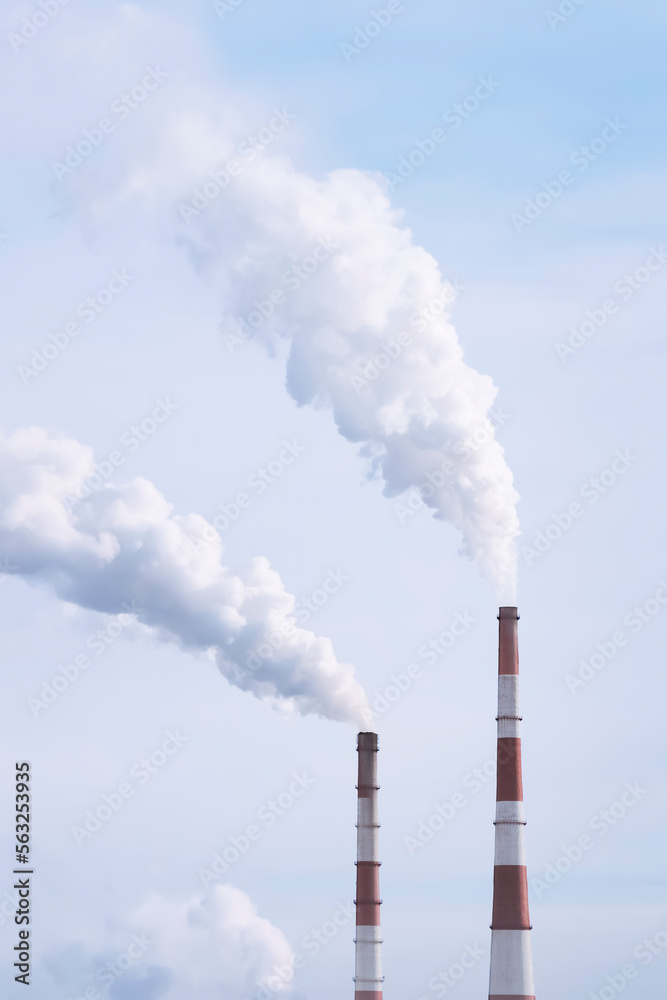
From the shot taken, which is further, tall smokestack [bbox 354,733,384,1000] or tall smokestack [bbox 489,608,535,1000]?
tall smokestack [bbox 354,733,384,1000]

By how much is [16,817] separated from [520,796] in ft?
43.3

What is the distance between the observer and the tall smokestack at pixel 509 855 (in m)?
40.2

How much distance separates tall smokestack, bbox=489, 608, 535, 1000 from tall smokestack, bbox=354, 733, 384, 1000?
7.83 metres

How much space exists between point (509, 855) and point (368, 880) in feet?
28.1

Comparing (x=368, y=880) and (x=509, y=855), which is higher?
(x=368, y=880)

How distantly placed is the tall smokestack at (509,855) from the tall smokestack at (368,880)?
783cm

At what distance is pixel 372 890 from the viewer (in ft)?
158

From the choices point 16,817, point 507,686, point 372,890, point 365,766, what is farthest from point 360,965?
point 16,817

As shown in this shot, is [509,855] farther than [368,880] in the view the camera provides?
No

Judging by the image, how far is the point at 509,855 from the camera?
1603 inches

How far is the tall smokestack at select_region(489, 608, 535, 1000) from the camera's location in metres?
40.2

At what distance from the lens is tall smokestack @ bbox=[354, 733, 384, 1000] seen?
48.0m

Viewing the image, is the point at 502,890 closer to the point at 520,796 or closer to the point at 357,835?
the point at 520,796

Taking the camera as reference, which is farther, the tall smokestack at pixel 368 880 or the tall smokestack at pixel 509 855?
the tall smokestack at pixel 368 880
